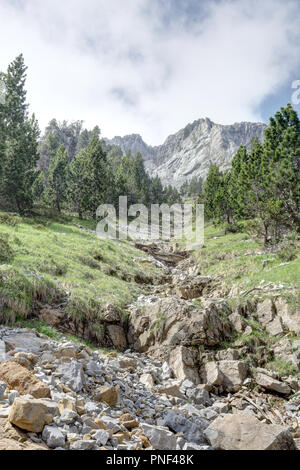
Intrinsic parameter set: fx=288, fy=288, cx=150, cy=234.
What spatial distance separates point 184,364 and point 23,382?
5986 millimetres

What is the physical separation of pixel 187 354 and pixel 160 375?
4.65 feet

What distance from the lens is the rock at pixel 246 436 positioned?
198 inches

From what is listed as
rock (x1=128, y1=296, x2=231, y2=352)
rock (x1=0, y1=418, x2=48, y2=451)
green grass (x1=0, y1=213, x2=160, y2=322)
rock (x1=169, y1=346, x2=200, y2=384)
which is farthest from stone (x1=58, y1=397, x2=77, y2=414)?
rock (x1=128, y1=296, x2=231, y2=352)

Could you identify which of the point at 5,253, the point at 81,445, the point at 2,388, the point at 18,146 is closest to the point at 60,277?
the point at 5,253

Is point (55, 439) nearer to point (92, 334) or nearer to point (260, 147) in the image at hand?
point (92, 334)

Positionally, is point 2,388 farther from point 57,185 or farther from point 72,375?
point 57,185

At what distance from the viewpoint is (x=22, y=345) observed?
8164 millimetres

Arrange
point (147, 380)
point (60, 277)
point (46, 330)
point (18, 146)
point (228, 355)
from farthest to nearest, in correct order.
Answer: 1. point (18, 146)
2. point (60, 277)
3. point (228, 355)
4. point (46, 330)
5. point (147, 380)

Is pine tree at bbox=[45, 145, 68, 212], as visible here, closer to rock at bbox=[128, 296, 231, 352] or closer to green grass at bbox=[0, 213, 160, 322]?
green grass at bbox=[0, 213, 160, 322]

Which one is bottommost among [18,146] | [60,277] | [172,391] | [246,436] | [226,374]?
[226,374]

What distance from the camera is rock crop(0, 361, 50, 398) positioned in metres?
5.45

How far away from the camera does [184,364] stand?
32.9 feet

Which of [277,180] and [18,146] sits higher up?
[18,146]
